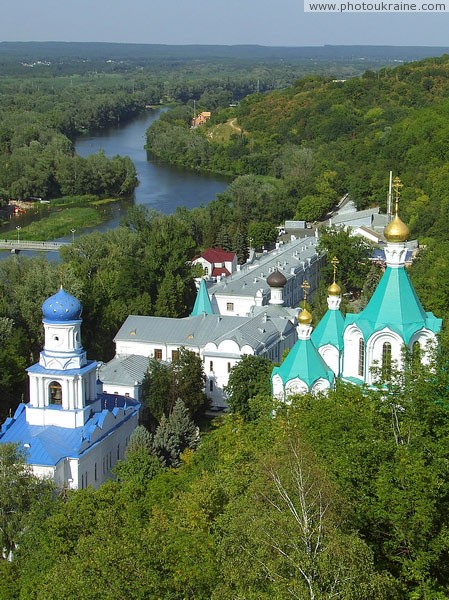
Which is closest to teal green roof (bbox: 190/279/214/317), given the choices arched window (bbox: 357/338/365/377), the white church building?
the white church building

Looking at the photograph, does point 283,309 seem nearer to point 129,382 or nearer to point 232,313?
point 232,313

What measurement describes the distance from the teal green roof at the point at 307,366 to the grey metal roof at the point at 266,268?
7.40 meters

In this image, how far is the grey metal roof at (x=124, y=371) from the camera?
15.2 meters

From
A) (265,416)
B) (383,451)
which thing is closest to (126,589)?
(383,451)

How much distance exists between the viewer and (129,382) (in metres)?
15.2

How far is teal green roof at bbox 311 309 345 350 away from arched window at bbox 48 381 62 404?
10.8ft

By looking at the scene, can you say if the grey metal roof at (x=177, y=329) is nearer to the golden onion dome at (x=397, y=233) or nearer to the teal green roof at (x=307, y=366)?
the teal green roof at (x=307, y=366)

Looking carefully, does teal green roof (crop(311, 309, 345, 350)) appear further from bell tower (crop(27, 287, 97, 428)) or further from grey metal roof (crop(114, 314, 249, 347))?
grey metal roof (crop(114, 314, 249, 347))

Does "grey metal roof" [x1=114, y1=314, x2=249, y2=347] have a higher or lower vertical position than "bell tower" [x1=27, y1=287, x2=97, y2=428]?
lower

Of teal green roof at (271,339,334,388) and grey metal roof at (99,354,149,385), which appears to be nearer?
teal green roof at (271,339,334,388)

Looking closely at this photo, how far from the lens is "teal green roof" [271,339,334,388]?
12484 millimetres

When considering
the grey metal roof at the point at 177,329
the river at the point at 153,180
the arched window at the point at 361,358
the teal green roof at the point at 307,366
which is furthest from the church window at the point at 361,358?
A: the river at the point at 153,180

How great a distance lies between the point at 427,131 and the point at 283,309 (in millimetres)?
21265

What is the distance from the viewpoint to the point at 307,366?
12.5m
